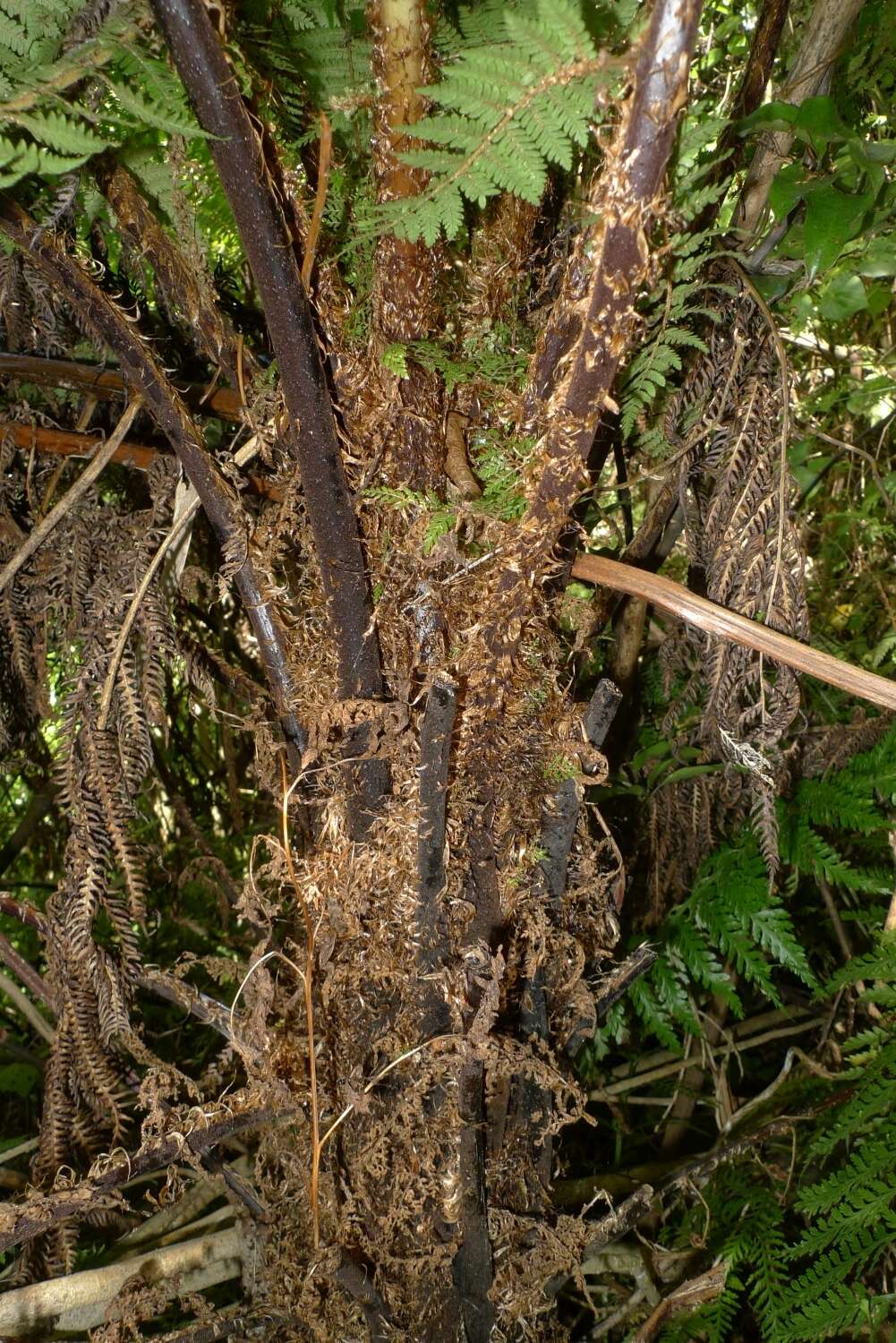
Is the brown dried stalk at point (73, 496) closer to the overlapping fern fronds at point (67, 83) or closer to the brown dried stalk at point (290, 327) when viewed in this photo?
the overlapping fern fronds at point (67, 83)

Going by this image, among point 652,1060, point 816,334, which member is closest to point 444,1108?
point 652,1060

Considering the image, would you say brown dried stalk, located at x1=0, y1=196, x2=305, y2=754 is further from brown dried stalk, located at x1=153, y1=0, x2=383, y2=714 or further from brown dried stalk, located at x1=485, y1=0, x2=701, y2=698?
brown dried stalk, located at x1=485, y1=0, x2=701, y2=698

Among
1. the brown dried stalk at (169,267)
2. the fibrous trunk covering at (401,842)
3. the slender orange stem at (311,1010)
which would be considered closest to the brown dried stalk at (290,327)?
the fibrous trunk covering at (401,842)

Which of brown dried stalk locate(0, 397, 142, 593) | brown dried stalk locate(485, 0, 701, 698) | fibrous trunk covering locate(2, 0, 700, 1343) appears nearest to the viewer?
brown dried stalk locate(485, 0, 701, 698)

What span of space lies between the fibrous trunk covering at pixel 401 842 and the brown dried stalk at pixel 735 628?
0.35 feet

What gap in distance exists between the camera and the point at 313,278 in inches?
37.5

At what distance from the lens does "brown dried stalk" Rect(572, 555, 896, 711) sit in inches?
39.6

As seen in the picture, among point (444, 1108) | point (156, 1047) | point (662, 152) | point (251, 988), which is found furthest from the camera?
point (156, 1047)

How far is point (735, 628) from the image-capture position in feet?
3.36

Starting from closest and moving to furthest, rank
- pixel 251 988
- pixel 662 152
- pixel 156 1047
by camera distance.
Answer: pixel 662 152
pixel 251 988
pixel 156 1047

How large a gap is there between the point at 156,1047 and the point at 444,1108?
1.19m

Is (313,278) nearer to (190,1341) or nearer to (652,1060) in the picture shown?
(190,1341)

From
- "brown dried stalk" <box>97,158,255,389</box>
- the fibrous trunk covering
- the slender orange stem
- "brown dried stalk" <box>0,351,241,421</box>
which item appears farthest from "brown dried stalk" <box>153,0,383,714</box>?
"brown dried stalk" <box>0,351,241,421</box>

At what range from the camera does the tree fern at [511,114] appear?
70cm
